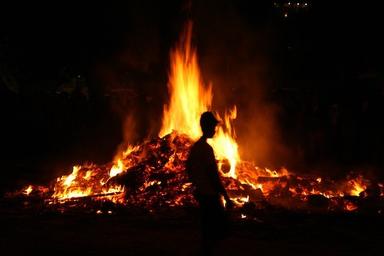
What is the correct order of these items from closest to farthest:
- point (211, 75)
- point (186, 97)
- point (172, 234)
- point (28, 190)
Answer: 1. point (172, 234)
2. point (28, 190)
3. point (186, 97)
4. point (211, 75)

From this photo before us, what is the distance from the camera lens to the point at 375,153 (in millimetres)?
15234

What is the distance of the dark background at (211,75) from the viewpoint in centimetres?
1620

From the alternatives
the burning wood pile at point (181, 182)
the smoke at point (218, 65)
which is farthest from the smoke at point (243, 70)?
the burning wood pile at point (181, 182)

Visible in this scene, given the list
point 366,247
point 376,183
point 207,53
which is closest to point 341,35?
point 207,53

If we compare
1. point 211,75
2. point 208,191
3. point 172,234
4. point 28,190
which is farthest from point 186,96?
point 208,191

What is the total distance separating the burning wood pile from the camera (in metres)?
10.5

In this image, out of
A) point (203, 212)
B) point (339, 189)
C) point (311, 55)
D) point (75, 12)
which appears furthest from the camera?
point (311, 55)

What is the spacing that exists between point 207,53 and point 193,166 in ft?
41.0

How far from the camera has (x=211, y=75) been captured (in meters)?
18.6

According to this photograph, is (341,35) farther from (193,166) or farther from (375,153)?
(193,166)

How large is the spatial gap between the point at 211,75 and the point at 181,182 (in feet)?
25.9

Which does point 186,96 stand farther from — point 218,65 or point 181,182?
point 218,65

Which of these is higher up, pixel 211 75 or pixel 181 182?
pixel 211 75

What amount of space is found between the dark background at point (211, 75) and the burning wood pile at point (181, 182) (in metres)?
2.39
